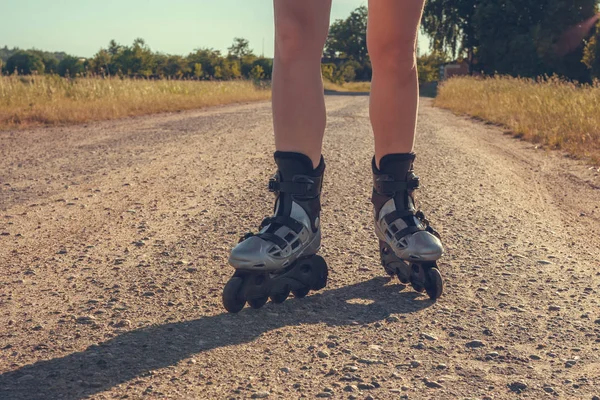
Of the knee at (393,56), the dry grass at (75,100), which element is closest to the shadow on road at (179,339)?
the knee at (393,56)

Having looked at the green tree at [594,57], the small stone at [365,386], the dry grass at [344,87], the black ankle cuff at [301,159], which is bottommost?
the dry grass at [344,87]

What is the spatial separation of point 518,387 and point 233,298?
0.73m

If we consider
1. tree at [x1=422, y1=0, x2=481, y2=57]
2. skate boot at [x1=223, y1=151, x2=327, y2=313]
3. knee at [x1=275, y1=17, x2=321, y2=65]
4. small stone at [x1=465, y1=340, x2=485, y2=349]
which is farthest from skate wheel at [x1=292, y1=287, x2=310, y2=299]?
tree at [x1=422, y1=0, x2=481, y2=57]

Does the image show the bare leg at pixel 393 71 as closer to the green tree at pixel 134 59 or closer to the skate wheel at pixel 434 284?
the skate wheel at pixel 434 284

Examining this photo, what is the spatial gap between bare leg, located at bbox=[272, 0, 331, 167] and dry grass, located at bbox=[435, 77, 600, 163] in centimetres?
415

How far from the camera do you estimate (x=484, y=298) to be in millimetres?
1881

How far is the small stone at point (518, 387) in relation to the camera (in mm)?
1276

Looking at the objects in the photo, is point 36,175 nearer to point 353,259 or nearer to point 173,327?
point 353,259

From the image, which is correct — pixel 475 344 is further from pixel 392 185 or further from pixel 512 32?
pixel 512 32

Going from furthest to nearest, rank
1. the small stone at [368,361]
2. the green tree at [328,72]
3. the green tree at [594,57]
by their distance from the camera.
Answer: the green tree at [328,72], the green tree at [594,57], the small stone at [368,361]

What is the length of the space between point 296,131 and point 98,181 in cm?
249

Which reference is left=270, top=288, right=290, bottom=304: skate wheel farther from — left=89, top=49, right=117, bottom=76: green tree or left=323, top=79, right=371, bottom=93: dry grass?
left=323, top=79, right=371, bottom=93: dry grass

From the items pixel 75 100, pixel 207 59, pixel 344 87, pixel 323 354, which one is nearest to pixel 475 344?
pixel 323 354

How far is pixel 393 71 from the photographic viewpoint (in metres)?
2.12
